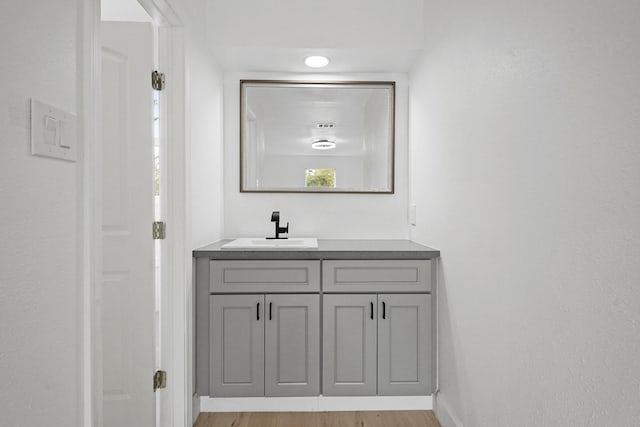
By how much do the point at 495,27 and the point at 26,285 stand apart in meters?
1.71

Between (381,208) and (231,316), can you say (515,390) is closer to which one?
(231,316)

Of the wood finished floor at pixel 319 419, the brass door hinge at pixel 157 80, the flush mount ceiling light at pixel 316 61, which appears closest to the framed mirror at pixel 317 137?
the flush mount ceiling light at pixel 316 61

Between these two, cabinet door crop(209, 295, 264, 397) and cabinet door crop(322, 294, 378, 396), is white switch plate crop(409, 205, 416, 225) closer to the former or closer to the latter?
cabinet door crop(322, 294, 378, 396)

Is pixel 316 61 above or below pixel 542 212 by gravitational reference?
above

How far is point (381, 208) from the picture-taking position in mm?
2793

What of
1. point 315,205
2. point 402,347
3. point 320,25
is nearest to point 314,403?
point 402,347

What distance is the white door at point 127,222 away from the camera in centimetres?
181

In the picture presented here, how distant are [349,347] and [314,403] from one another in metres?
0.40

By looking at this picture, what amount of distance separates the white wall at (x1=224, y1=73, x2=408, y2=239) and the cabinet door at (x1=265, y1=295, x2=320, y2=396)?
74cm

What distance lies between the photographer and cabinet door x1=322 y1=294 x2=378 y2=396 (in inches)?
84.7

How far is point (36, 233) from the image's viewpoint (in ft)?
2.90

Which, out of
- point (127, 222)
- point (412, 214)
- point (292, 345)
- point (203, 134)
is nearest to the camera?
point (127, 222)

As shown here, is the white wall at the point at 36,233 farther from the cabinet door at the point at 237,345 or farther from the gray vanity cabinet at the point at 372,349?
the gray vanity cabinet at the point at 372,349

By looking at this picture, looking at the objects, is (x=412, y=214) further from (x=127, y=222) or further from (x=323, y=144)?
(x=127, y=222)
